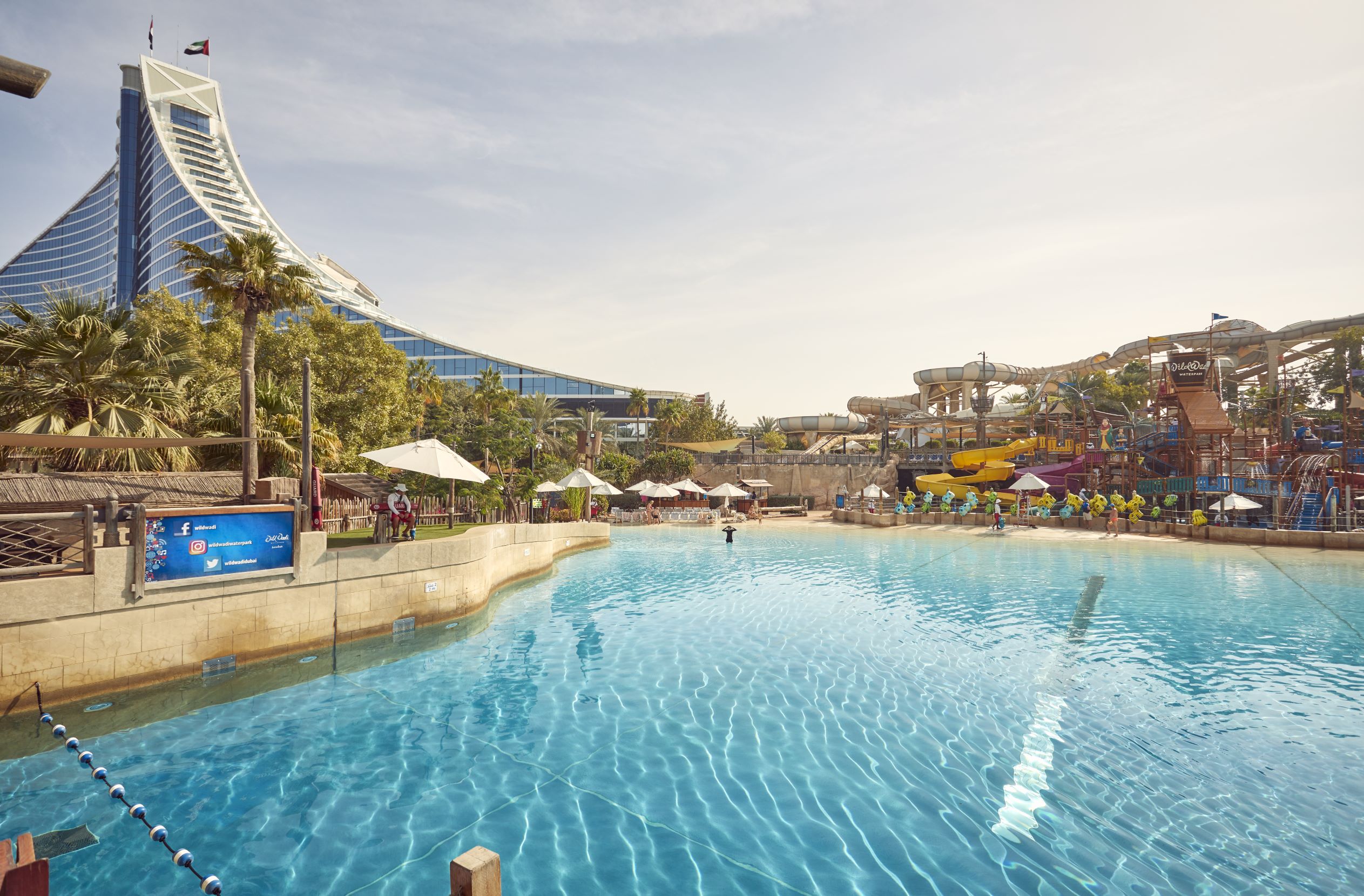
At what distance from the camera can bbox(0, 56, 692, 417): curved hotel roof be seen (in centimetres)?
8156

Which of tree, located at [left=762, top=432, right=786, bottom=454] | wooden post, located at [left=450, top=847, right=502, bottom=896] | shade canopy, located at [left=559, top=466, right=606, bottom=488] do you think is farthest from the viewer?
tree, located at [left=762, top=432, right=786, bottom=454]

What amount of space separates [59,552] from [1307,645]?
72.6 feet

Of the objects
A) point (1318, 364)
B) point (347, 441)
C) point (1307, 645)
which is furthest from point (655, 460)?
point (1318, 364)

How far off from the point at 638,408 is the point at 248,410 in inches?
2135

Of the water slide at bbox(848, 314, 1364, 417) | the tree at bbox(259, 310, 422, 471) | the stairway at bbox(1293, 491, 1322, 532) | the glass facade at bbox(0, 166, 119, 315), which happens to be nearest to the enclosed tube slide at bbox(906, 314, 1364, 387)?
the water slide at bbox(848, 314, 1364, 417)

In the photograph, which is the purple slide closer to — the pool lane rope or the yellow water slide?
the yellow water slide

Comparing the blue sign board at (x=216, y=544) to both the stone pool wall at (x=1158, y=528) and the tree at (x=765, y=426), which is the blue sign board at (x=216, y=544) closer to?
the stone pool wall at (x=1158, y=528)

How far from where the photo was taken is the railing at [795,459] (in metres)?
56.1

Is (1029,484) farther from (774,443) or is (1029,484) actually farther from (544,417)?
(774,443)

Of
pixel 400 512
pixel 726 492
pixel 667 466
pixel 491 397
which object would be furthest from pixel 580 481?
pixel 667 466

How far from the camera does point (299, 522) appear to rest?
11.7 m

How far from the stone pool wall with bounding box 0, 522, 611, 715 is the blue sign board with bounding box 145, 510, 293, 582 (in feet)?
0.74

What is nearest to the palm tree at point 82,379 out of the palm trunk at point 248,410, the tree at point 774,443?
the palm trunk at point 248,410

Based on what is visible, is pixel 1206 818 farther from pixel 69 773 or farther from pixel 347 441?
pixel 347 441
